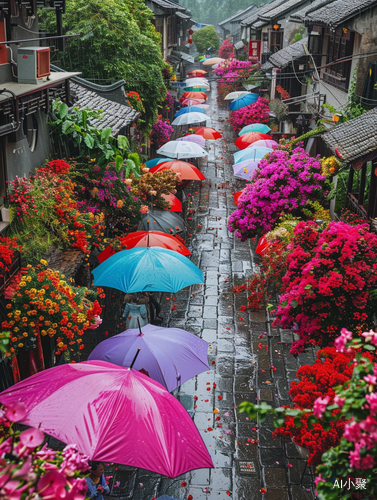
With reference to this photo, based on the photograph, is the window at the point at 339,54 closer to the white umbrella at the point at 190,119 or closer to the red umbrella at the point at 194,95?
the white umbrella at the point at 190,119

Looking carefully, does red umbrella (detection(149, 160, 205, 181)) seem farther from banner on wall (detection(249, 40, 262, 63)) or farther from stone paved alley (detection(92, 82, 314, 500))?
banner on wall (detection(249, 40, 262, 63))

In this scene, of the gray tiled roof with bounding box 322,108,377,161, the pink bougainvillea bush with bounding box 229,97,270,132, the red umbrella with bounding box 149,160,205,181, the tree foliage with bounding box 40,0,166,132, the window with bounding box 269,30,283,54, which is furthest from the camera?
the window with bounding box 269,30,283,54

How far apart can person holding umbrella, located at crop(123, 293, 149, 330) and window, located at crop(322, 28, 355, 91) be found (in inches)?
428

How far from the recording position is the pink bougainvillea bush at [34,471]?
271cm

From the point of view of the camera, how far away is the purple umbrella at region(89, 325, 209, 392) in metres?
8.27

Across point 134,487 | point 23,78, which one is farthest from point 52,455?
point 23,78

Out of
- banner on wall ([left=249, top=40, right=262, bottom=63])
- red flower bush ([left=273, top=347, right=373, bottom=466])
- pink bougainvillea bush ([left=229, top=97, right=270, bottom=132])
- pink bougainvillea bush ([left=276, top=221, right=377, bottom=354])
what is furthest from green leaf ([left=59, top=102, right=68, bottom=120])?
banner on wall ([left=249, top=40, right=262, bottom=63])

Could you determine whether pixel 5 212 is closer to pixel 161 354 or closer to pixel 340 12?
pixel 161 354

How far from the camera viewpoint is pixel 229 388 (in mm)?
10594

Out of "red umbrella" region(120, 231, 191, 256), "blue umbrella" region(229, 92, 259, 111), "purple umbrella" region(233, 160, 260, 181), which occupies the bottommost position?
"blue umbrella" region(229, 92, 259, 111)

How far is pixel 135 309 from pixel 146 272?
0.82 metres

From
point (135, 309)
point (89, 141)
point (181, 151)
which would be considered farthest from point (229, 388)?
point (181, 151)

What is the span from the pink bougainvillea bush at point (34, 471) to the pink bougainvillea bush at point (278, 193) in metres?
11.4

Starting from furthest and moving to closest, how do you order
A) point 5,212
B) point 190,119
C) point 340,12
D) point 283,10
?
point 283,10 → point 190,119 → point 340,12 → point 5,212
